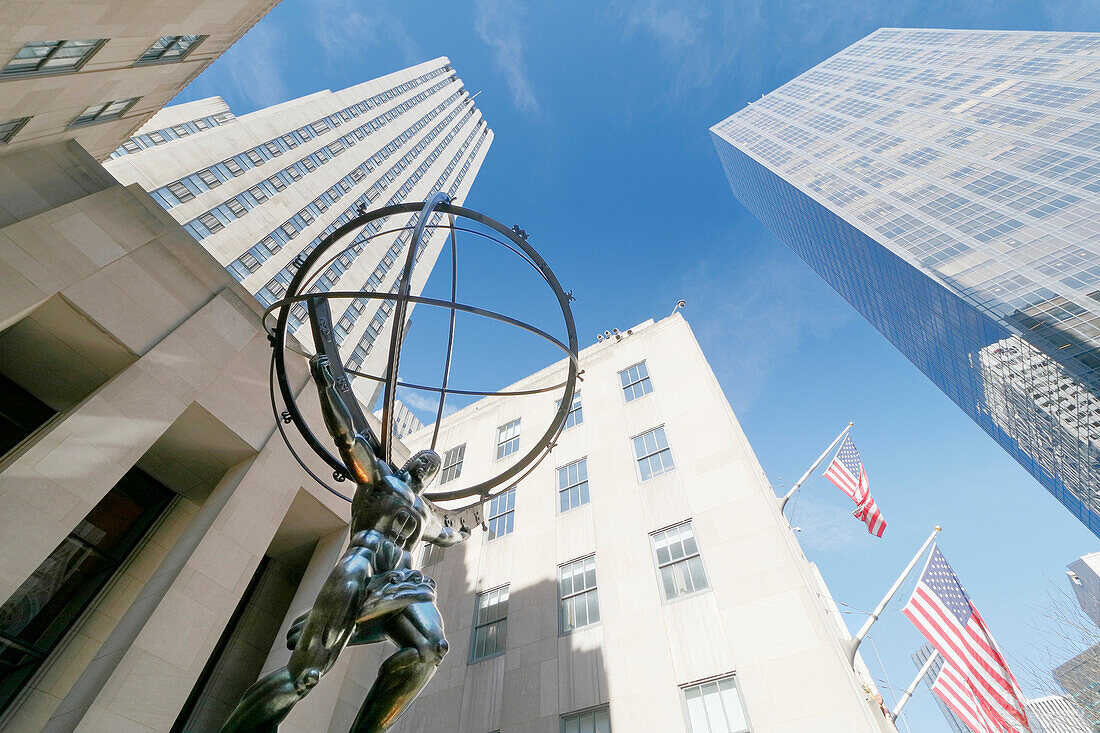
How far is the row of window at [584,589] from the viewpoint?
43.6 feet

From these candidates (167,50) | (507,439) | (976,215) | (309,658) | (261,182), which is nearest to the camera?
(309,658)

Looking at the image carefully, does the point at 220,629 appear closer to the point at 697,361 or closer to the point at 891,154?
the point at 697,361

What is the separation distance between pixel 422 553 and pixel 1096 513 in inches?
2030

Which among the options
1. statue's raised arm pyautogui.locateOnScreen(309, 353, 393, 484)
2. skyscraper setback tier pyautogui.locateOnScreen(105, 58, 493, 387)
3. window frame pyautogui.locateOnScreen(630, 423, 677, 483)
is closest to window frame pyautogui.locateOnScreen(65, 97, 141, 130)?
skyscraper setback tier pyautogui.locateOnScreen(105, 58, 493, 387)

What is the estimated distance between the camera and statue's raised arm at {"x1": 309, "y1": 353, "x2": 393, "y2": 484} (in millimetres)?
4945

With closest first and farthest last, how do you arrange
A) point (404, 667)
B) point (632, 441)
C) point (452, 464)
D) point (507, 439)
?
point (404, 667) → point (632, 441) → point (507, 439) → point (452, 464)

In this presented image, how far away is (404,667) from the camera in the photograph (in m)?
4.11

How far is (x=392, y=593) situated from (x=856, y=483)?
13.3 metres

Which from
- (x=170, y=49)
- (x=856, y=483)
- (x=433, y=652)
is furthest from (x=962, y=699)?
(x=170, y=49)

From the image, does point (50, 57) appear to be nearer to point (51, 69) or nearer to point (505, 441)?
point (51, 69)

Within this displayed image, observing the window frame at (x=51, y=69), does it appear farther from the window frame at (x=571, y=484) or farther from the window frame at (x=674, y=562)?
the window frame at (x=674, y=562)

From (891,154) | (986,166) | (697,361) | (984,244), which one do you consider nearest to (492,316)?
(697,361)

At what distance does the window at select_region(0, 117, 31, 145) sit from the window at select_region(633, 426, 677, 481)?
60.4 ft

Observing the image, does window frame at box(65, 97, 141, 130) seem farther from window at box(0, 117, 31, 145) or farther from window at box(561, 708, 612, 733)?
window at box(561, 708, 612, 733)
